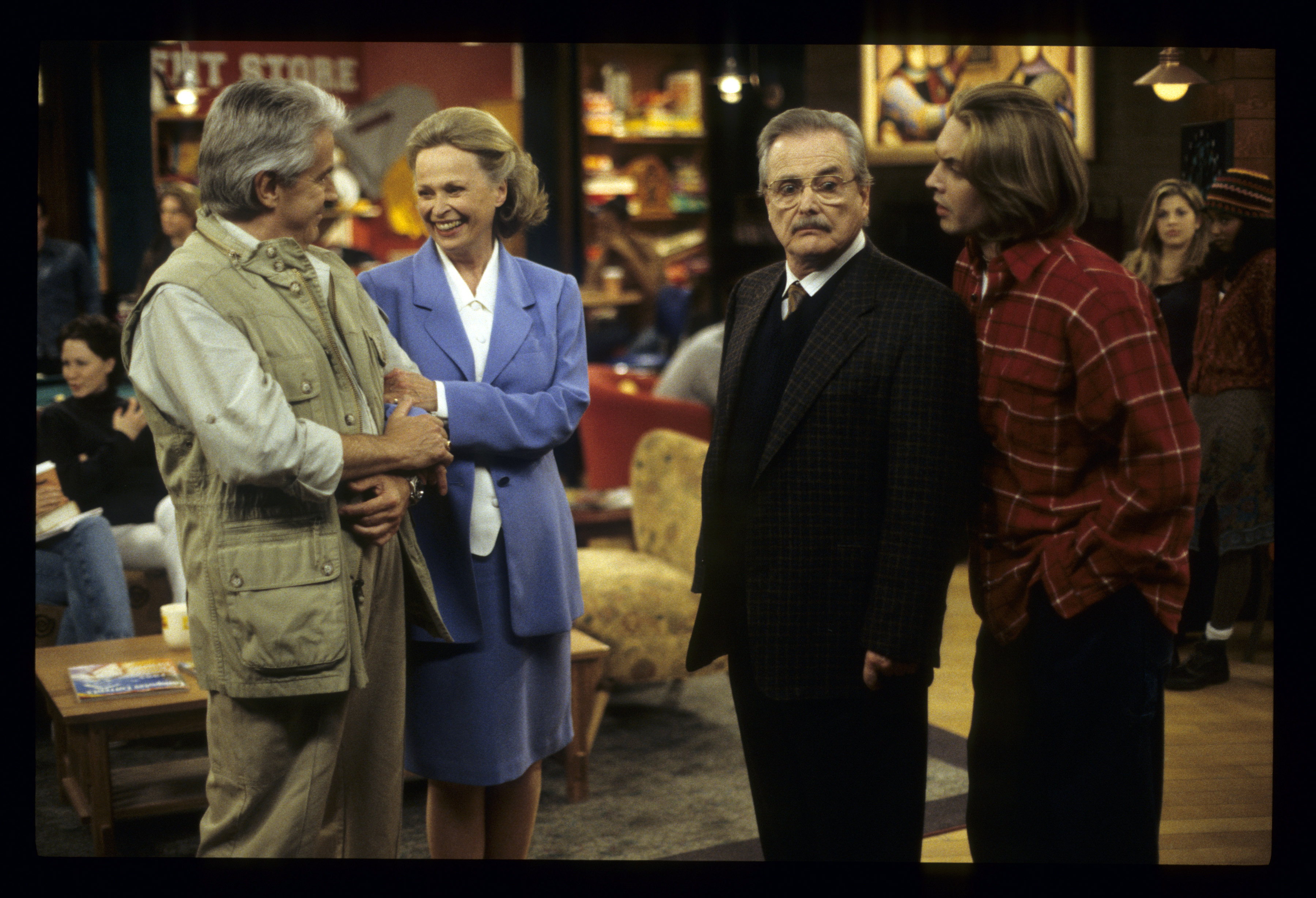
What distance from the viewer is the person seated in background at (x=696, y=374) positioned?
5.21 m

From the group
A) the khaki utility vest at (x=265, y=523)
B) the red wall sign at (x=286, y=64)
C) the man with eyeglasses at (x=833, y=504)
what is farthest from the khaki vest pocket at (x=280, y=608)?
the red wall sign at (x=286, y=64)

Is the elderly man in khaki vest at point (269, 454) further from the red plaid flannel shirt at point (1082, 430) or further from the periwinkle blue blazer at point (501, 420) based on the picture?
the red plaid flannel shirt at point (1082, 430)

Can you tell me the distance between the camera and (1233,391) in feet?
8.43

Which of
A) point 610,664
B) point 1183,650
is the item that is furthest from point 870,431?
point 610,664

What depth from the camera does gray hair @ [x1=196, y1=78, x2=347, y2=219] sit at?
2002 millimetres

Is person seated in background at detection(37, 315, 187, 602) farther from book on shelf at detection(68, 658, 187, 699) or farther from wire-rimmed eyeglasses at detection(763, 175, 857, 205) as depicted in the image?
wire-rimmed eyeglasses at detection(763, 175, 857, 205)

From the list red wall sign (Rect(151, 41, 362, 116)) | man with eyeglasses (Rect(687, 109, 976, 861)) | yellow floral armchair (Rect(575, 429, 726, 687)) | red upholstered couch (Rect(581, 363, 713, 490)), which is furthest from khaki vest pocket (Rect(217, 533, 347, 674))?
red wall sign (Rect(151, 41, 362, 116))

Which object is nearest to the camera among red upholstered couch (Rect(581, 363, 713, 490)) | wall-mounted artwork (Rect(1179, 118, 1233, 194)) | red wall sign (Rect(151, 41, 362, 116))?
wall-mounted artwork (Rect(1179, 118, 1233, 194))

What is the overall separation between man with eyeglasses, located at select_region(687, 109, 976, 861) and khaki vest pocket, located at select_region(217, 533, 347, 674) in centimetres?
69

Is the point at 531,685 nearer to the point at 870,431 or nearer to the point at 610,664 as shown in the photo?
the point at 870,431

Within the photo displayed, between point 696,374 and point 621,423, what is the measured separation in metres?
0.41

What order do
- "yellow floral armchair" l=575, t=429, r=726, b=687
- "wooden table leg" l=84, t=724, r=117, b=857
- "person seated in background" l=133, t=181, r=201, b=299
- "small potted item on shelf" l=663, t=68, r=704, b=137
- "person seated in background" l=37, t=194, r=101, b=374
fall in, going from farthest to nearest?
1. "small potted item on shelf" l=663, t=68, r=704, b=137
2. "yellow floral armchair" l=575, t=429, r=726, b=687
3. "person seated in background" l=133, t=181, r=201, b=299
4. "wooden table leg" l=84, t=724, r=117, b=857
5. "person seated in background" l=37, t=194, r=101, b=374

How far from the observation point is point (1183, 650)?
261cm

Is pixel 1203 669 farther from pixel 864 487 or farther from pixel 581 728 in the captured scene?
pixel 581 728
